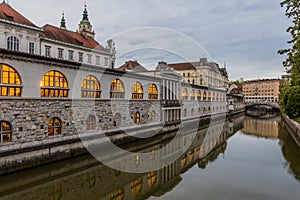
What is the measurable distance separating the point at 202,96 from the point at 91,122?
30367mm

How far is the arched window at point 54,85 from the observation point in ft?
51.1

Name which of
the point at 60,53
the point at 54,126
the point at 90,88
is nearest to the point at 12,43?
the point at 60,53

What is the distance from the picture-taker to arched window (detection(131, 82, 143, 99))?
81.5ft

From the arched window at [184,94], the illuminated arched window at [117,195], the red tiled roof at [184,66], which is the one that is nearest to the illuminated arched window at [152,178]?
the illuminated arched window at [117,195]

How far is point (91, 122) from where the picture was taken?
61.9 ft

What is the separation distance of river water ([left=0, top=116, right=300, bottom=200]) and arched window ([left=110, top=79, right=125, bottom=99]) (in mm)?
6679

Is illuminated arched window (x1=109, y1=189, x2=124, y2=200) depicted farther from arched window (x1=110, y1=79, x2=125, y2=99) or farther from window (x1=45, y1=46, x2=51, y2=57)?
window (x1=45, y1=46, x2=51, y2=57)

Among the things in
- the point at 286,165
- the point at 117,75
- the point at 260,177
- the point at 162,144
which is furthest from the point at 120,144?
the point at 286,165

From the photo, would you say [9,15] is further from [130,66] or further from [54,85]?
[130,66]

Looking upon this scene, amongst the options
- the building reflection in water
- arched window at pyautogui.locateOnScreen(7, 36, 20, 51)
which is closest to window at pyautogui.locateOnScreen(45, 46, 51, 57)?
arched window at pyautogui.locateOnScreen(7, 36, 20, 51)

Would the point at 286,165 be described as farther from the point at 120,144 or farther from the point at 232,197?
the point at 120,144

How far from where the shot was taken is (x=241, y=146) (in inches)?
968

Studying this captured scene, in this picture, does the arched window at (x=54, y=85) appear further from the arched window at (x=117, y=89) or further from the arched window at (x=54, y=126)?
the arched window at (x=117, y=89)

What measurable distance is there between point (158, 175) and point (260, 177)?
6.23 metres
